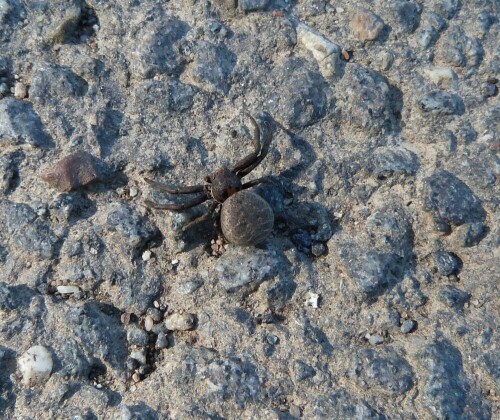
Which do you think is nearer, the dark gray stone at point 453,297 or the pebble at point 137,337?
the pebble at point 137,337

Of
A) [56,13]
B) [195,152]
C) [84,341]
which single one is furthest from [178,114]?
[84,341]

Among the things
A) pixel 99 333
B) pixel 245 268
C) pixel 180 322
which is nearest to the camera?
pixel 99 333

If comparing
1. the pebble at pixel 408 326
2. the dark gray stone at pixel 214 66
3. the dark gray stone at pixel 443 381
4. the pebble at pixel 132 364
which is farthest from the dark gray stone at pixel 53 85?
the dark gray stone at pixel 443 381

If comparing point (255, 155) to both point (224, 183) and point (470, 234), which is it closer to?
point (224, 183)

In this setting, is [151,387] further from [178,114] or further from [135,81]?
[135,81]

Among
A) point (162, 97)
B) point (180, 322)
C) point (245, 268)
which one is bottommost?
point (180, 322)

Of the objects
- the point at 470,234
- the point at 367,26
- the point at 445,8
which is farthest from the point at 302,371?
the point at 445,8

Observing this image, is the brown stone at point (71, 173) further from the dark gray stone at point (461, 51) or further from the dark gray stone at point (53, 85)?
the dark gray stone at point (461, 51)
